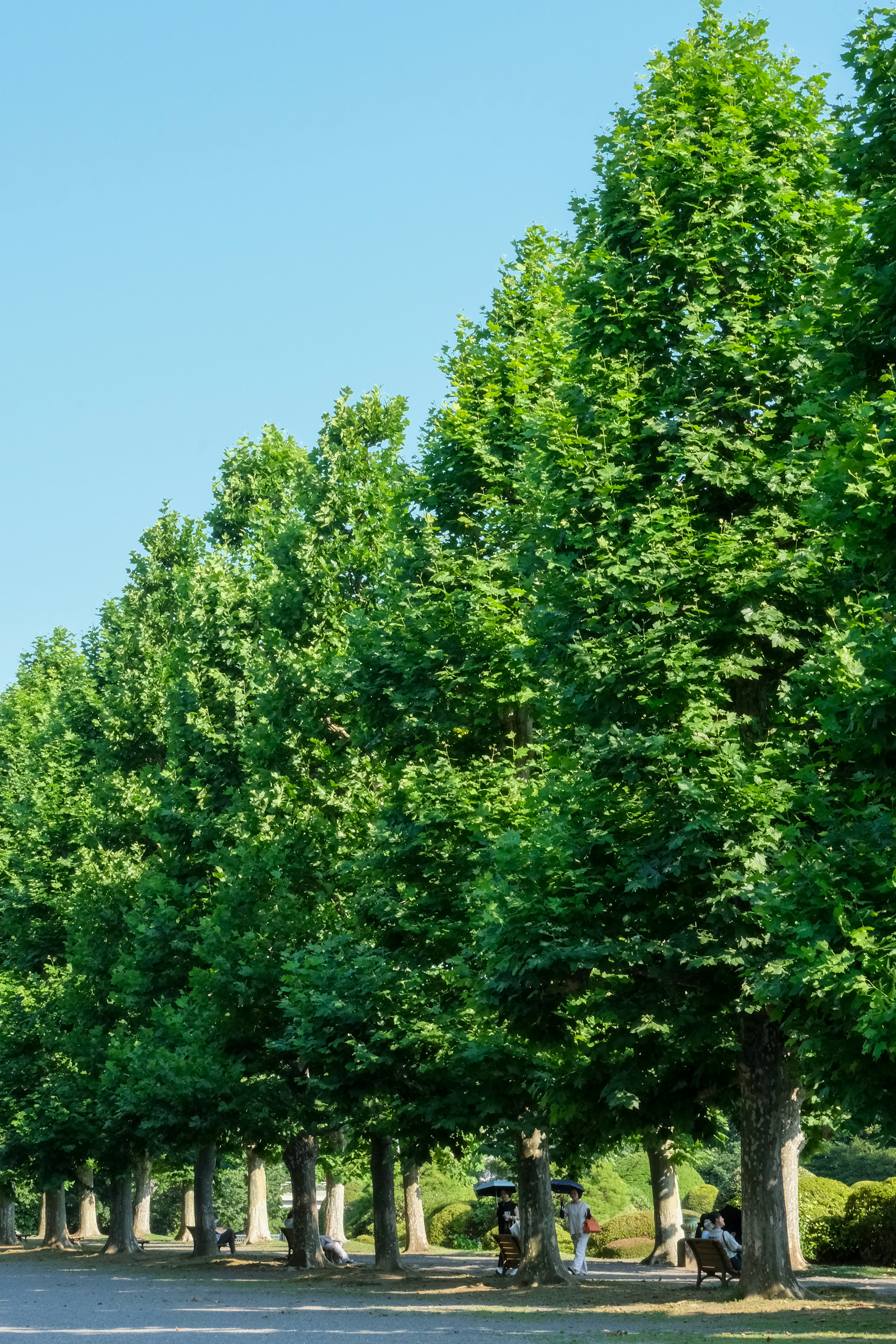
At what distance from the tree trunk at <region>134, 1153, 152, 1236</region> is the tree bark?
46.5 feet

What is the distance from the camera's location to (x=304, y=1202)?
29.1 meters

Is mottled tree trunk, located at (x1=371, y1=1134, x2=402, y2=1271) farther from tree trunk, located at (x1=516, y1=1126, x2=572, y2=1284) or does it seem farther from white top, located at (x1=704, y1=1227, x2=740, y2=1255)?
white top, located at (x1=704, y1=1227, x2=740, y2=1255)

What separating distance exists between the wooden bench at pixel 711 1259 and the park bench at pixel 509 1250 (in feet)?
14.7

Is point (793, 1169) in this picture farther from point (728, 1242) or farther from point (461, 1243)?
point (461, 1243)

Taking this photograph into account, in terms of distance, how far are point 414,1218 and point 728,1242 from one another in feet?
60.6

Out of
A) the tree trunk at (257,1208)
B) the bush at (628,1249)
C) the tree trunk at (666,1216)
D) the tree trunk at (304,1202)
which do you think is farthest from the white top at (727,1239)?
the tree trunk at (257,1208)

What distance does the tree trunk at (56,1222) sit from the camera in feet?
140

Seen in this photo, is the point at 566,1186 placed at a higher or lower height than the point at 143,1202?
higher

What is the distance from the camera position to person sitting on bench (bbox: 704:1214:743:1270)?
77.5ft

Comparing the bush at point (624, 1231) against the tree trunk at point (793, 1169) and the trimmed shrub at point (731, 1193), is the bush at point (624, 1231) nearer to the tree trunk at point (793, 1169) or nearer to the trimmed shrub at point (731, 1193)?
the trimmed shrub at point (731, 1193)

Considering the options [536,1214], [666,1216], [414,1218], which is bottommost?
[414,1218]

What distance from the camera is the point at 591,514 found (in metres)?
17.4

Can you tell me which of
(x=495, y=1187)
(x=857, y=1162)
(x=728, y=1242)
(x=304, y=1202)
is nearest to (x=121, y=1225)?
(x=495, y=1187)

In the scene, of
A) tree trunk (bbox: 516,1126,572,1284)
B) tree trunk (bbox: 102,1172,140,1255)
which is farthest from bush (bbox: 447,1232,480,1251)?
tree trunk (bbox: 516,1126,572,1284)
